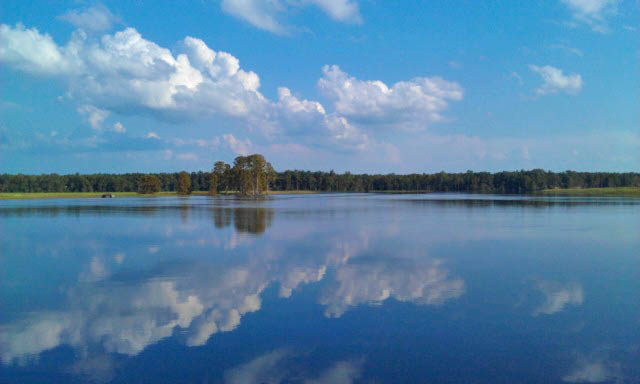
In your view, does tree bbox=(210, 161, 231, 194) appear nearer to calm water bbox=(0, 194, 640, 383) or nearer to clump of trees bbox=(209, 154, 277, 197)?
clump of trees bbox=(209, 154, 277, 197)

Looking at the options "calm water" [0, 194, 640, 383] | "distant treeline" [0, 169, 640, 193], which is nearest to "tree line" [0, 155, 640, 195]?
"distant treeline" [0, 169, 640, 193]

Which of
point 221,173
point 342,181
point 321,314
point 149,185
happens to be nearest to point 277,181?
point 342,181

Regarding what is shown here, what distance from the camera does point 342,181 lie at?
191875mm

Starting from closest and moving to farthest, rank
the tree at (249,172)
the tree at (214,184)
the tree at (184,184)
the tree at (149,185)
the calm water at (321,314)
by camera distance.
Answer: the calm water at (321,314), the tree at (249,172), the tree at (184,184), the tree at (214,184), the tree at (149,185)

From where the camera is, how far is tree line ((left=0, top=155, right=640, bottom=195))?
113m

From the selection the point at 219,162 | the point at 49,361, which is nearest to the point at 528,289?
the point at 49,361

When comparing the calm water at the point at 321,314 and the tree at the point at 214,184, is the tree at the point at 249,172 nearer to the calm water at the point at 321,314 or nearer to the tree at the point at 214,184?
the tree at the point at 214,184

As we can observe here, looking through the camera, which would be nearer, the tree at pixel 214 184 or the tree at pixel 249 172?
the tree at pixel 249 172

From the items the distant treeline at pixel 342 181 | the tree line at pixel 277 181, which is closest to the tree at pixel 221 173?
the tree line at pixel 277 181

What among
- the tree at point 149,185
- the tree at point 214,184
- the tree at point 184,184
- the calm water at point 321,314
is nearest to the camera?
the calm water at point 321,314

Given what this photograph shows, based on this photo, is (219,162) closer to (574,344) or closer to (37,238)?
(37,238)

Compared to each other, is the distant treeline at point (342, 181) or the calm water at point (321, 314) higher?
the distant treeline at point (342, 181)

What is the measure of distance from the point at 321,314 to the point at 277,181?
170m

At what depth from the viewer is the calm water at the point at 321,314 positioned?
6.90m
